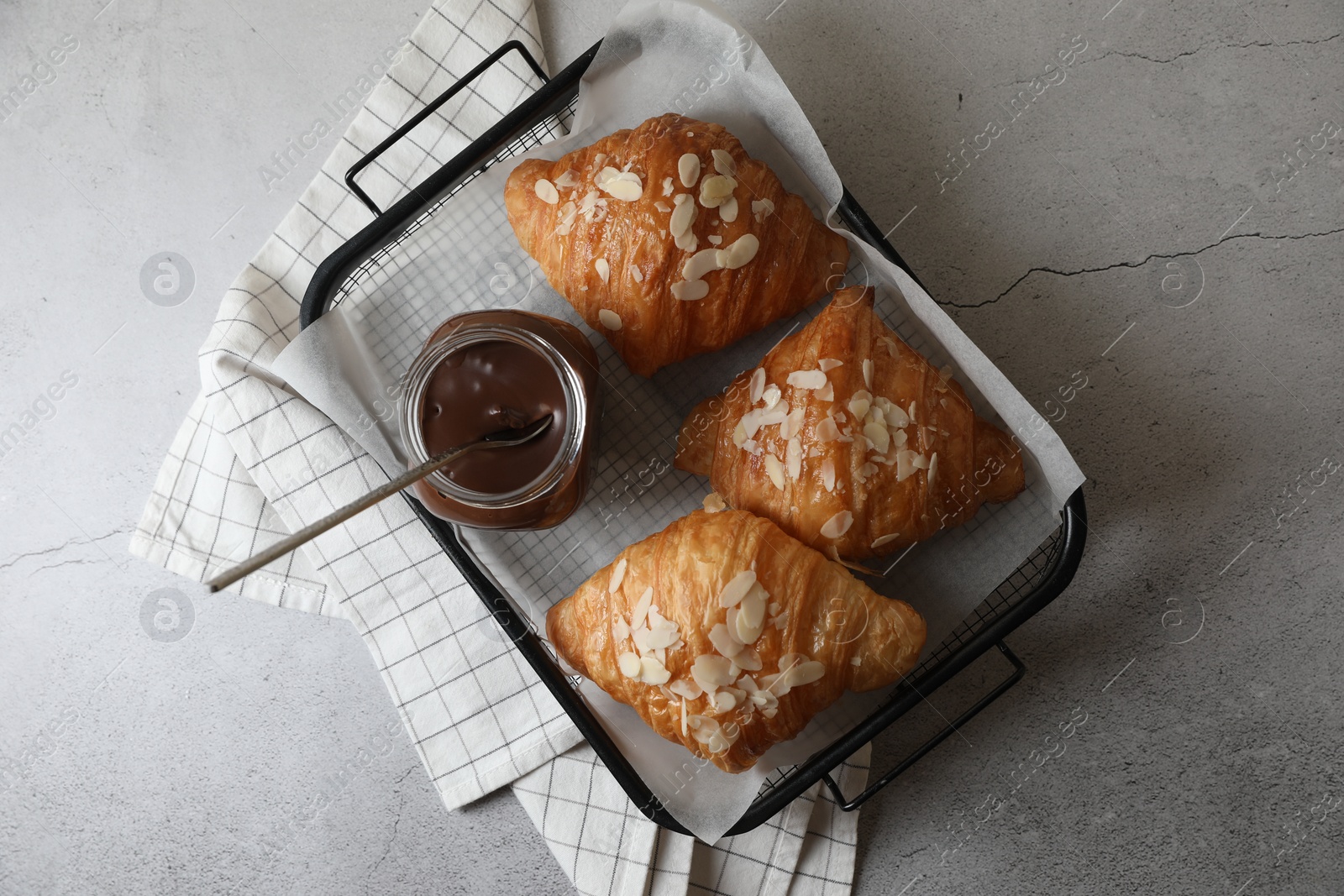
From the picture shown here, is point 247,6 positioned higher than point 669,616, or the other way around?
point 247,6

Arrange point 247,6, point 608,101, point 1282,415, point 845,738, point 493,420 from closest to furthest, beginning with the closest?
1. point 493,420
2. point 845,738
3. point 608,101
4. point 1282,415
5. point 247,6

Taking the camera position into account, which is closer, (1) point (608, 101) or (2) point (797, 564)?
(2) point (797, 564)

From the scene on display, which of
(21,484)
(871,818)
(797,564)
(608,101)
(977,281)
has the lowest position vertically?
(871,818)

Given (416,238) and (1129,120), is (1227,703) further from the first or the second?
(416,238)

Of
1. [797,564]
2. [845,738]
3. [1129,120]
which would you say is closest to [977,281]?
[1129,120]

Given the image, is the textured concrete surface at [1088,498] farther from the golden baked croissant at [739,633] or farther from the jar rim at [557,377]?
the jar rim at [557,377]

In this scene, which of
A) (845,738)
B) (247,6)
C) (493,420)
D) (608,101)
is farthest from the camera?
(247,6)

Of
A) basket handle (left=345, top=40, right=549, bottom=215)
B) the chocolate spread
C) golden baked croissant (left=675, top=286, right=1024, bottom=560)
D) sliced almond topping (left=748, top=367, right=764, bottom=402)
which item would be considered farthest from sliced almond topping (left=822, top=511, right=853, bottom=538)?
basket handle (left=345, top=40, right=549, bottom=215)

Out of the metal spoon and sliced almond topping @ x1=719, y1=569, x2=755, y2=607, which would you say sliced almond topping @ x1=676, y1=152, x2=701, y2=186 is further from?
sliced almond topping @ x1=719, y1=569, x2=755, y2=607
